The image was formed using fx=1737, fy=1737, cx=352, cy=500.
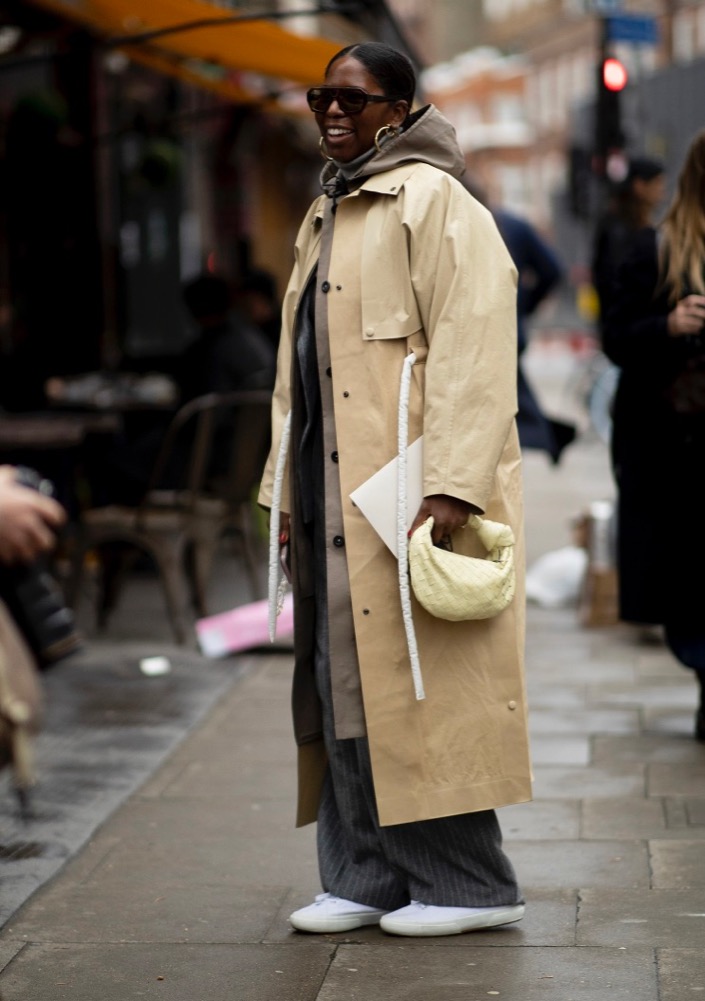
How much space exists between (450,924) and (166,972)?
0.64m

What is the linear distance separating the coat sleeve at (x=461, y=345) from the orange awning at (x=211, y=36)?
5207 millimetres

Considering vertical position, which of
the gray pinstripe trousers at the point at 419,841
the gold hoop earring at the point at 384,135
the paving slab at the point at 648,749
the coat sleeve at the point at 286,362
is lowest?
the paving slab at the point at 648,749

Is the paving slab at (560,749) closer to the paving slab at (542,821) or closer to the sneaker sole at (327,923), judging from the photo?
the paving slab at (542,821)

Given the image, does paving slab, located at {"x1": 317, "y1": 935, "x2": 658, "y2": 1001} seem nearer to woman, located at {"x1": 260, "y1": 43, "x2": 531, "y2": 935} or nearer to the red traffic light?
woman, located at {"x1": 260, "y1": 43, "x2": 531, "y2": 935}

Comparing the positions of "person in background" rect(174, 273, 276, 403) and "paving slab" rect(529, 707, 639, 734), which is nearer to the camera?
"paving slab" rect(529, 707, 639, 734)

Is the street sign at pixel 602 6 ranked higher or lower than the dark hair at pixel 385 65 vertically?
higher

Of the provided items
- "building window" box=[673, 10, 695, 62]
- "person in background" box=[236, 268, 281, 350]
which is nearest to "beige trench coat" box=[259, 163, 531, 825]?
"person in background" box=[236, 268, 281, 350]

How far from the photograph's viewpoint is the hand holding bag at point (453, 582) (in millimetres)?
3639

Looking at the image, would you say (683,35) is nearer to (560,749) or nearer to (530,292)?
(530,292)

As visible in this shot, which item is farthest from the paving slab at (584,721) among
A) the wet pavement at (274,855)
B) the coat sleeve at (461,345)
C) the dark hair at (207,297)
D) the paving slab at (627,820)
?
the dark hair at (207,297)

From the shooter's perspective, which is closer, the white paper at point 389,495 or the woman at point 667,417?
the white paper at point 389,495

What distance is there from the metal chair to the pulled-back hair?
2.45 meters

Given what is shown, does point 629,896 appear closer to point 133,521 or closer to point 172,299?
point 133,521

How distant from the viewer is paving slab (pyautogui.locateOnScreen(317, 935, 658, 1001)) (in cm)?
356
